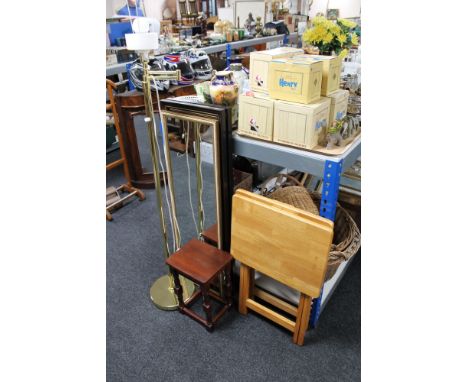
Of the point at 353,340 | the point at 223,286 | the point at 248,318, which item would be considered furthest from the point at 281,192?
the point at 353,340

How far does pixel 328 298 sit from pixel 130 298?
1.10m

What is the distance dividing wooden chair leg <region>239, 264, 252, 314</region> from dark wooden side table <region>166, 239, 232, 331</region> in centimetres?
6

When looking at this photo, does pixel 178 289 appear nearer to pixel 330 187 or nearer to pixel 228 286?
pixel 228 286

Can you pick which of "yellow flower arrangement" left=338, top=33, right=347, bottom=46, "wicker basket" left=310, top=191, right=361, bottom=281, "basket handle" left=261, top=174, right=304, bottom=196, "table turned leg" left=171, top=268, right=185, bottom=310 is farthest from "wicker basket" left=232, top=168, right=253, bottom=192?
"yellow flower arrangement" left=338, top=33, right=347, bottom=46

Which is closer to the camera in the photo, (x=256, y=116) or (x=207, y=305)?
(x=256, y=116)

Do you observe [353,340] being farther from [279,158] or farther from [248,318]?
[279,158]

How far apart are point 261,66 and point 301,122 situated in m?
0.32

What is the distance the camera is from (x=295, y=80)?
3.89ft

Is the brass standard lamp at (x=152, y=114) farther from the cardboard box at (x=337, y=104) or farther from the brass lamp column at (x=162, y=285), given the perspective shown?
the cardboard box at (x=337, y=104)

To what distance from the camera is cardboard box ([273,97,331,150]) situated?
119 cm

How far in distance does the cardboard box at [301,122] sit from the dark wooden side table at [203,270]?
0.65m

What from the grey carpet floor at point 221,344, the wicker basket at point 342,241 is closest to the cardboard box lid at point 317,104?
the wicker basket at point 342,241

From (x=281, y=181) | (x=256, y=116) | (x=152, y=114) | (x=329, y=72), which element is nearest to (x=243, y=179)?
(x=281, y=181)

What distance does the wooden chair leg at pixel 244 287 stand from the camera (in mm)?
1530
